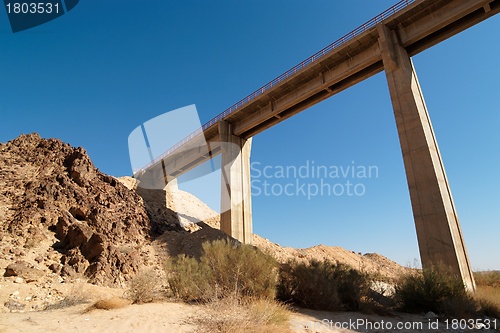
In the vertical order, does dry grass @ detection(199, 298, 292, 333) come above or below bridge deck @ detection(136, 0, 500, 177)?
below

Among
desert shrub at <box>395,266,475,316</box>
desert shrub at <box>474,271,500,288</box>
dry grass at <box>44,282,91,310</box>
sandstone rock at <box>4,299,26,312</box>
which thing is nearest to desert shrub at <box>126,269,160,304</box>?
dry grass at <box>44,282,91,310</box>

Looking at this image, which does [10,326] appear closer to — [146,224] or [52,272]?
[52,272]

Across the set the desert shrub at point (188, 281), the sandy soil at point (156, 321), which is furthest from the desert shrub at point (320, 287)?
the desert shrub at point (188, 281)

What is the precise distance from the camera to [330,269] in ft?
34.7

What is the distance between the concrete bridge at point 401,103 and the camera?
44.3 feet

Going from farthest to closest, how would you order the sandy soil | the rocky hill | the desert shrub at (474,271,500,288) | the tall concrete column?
the desert shrub at (474,271,500,288)
the tall concrete column
the rocky hill
the sandy soil

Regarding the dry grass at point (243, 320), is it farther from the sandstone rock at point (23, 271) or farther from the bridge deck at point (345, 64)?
the bridge deck at point (345, 64)

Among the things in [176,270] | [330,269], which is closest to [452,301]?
[330,269]

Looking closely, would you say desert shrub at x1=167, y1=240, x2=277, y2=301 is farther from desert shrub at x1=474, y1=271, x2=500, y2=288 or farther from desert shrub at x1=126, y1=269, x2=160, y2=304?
desert shrub at x1=474, y1=271, x2=500, y2=288

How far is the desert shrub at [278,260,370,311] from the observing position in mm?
9062

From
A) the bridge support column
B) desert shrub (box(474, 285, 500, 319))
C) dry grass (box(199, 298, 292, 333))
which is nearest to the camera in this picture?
dry grass (box(199, 298, 292, 333))

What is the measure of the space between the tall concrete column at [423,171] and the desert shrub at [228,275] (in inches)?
326

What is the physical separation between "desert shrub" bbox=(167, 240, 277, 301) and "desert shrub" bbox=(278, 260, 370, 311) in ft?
2.26

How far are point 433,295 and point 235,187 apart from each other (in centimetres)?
1694
